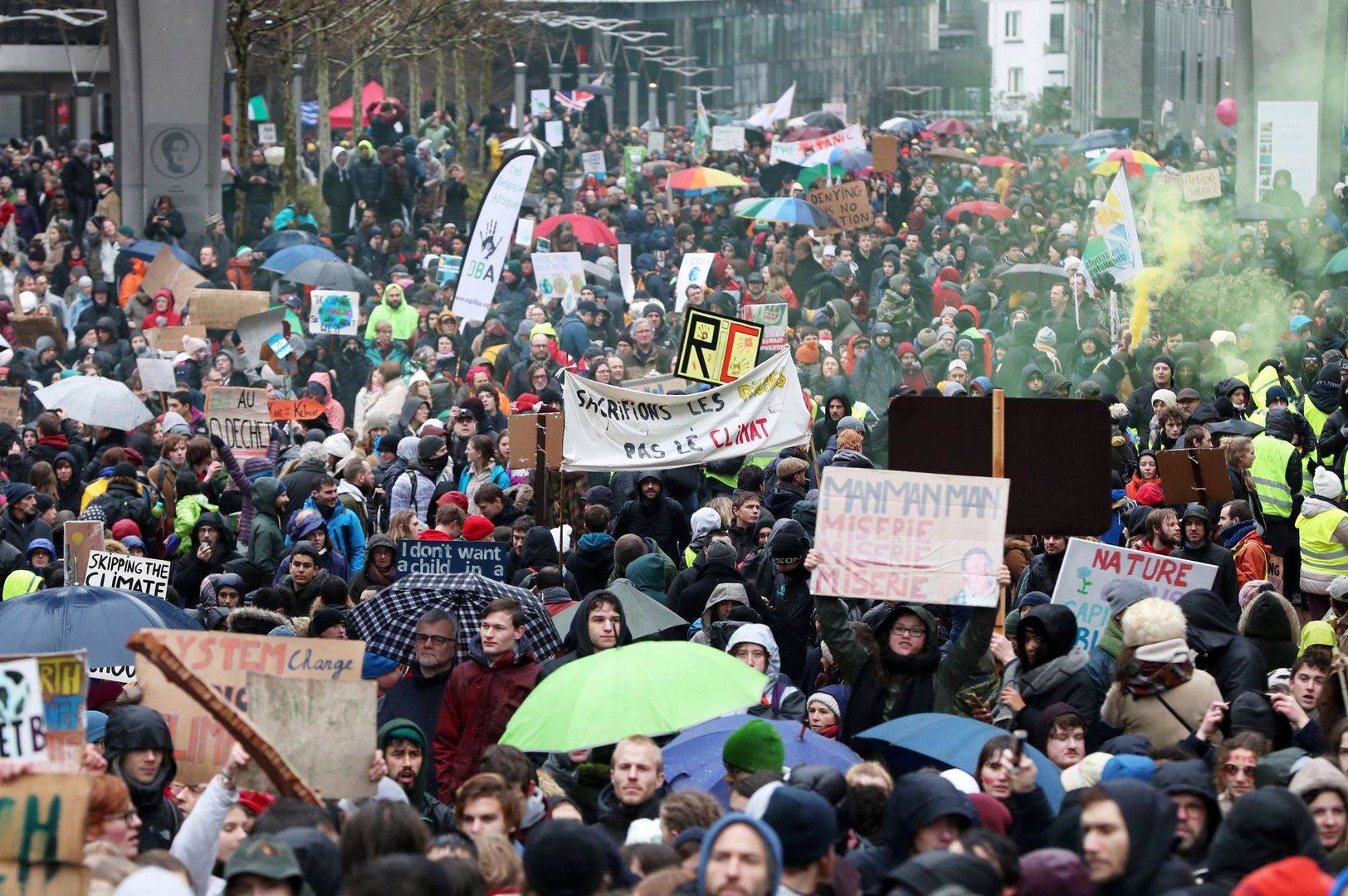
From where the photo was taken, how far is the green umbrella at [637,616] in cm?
974

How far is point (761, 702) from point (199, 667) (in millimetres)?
2178

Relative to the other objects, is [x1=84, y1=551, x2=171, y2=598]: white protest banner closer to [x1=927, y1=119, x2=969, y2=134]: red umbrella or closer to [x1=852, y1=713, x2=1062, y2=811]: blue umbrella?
[x1=852, y1=713, x2=1062, y2=811]: blue umbrella

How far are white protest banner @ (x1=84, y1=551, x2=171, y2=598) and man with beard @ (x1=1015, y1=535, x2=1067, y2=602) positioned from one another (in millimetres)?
4181

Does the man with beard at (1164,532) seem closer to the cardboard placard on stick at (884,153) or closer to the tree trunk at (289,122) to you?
the cardboard placard on stick at (884,153)

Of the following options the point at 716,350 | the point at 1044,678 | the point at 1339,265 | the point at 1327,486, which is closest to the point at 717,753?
the point at 1044,678

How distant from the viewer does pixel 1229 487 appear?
11914 mm

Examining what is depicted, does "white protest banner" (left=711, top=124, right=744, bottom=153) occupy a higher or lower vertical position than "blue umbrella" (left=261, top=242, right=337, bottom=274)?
higher

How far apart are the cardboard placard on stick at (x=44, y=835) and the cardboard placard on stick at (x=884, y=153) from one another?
25638 millimetres

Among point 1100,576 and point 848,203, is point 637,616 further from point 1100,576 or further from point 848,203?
point 848,203

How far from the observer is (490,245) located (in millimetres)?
19422

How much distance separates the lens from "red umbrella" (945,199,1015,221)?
2966 cm

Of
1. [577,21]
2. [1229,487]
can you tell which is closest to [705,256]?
[1229,487]

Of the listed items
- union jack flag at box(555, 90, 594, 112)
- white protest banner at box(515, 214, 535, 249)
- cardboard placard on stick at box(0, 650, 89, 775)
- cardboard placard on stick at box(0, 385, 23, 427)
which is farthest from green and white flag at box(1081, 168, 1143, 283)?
union jack flag at box(555, 90, 594, 112)

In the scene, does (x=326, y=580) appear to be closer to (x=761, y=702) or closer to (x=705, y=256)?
(x=761, y=702)
